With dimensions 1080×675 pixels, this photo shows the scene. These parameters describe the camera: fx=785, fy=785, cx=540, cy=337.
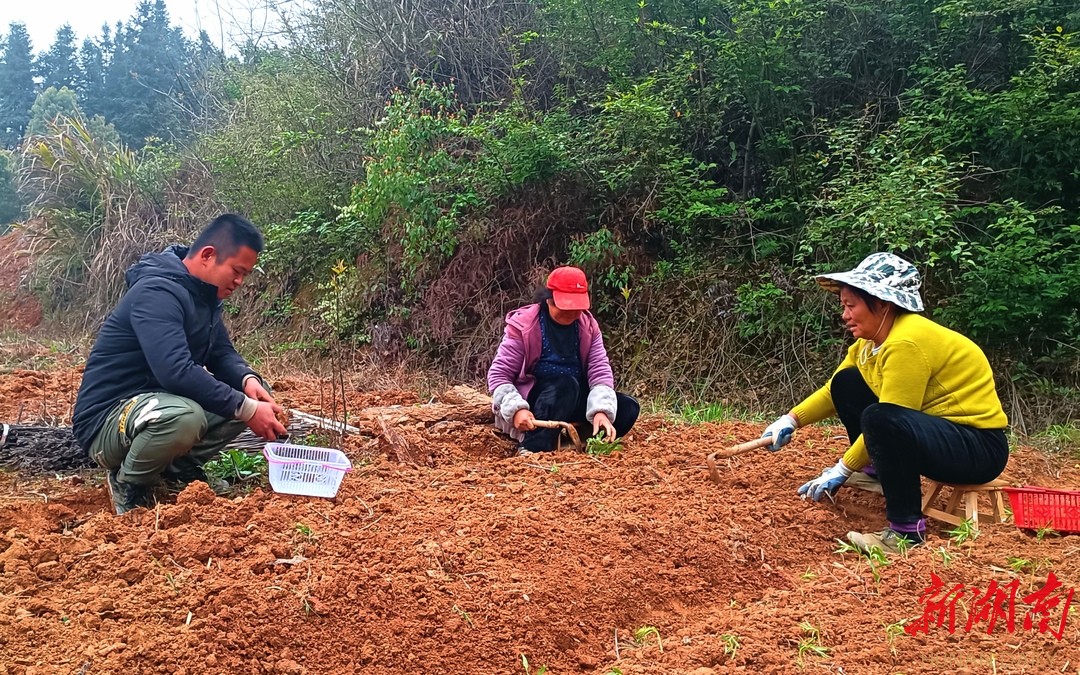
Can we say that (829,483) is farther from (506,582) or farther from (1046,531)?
(506,582)

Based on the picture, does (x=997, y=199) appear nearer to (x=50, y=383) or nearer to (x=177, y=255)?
(x=177, y=255)

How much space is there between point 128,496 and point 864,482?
315 centimetres

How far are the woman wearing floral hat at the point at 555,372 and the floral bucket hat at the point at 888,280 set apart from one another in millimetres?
1393

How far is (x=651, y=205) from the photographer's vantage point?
717 cm

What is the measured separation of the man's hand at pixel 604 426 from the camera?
405 centimetres

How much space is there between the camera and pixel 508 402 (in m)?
4.00

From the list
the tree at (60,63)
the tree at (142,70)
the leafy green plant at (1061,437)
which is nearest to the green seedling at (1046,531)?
the leafy green plant at (1061,437)

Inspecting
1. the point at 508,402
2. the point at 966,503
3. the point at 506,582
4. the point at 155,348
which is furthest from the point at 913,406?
the point at 155,348

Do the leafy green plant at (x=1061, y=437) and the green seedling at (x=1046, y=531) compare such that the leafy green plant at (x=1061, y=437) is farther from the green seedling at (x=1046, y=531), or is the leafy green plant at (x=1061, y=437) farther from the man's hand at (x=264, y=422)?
the man's hand at (x=264, y=422)

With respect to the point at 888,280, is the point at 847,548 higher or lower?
lower

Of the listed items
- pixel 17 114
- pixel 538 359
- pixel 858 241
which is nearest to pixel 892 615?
pixel 538 359

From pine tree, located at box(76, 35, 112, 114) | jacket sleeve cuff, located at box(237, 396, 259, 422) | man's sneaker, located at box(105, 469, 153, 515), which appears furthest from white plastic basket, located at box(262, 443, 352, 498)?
pine tree, located at box(76, 35, 112, 114)

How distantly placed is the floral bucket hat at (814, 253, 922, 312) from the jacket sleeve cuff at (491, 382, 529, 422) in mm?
1639

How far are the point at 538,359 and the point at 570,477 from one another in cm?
93
